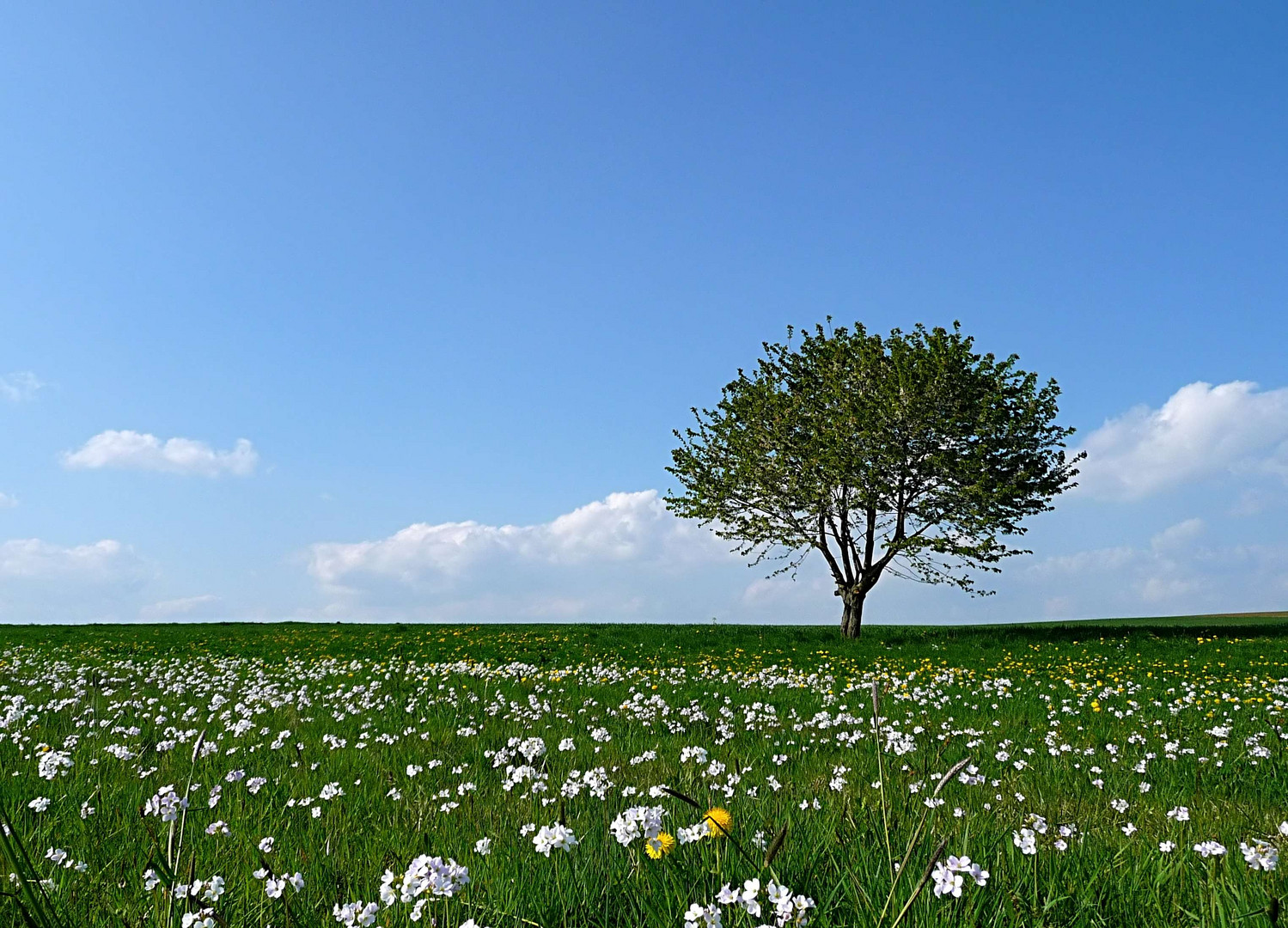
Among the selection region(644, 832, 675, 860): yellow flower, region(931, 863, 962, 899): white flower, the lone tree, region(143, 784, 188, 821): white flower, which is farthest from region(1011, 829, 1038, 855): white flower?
the lone tree

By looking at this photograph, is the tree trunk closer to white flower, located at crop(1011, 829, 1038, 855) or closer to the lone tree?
the lone tree

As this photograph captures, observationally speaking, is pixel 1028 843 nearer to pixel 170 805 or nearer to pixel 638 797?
pixel 638 797

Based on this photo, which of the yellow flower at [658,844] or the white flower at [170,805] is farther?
the yellow flower at [658,844]

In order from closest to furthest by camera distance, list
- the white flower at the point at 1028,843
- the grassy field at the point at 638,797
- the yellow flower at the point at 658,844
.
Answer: the yellow flower at the point at 658,844 → the grassy field at the point at 638,797 → the white flower at the point at 1028,843

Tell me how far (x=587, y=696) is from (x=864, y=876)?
8.75 meters

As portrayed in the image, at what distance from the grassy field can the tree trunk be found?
12.6 m

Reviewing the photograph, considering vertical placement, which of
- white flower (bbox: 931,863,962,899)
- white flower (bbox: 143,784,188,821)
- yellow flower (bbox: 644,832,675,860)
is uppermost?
white flower (bbox: 143,784,188,821)

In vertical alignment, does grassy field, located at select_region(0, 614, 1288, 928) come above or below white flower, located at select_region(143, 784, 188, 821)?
below

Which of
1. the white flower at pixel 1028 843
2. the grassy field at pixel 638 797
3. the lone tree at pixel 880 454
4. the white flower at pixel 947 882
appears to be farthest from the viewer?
the lone tree at pixel 880 454

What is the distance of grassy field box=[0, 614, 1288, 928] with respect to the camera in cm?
305

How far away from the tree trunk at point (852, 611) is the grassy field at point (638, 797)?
496 inches

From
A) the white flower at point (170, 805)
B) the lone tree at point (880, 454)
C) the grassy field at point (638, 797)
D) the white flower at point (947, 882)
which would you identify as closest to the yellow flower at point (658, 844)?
the grassy field at point (638, 797)

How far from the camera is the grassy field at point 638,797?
305cm

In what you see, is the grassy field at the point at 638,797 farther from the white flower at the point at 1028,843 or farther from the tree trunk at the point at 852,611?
the tree trunk at the point at 852,611
